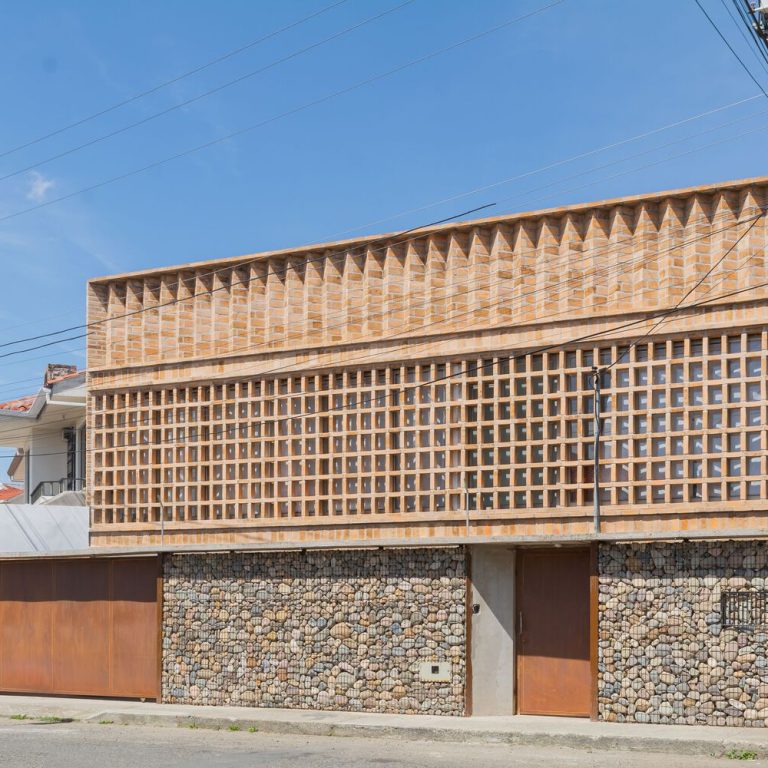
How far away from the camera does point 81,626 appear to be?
18.8m

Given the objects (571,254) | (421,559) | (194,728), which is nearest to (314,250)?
(571,254)

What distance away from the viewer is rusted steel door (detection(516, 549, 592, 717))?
15.6m

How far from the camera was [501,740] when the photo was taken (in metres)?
14.0

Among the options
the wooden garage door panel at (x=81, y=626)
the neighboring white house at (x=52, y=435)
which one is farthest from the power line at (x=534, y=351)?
the neighboring white house at (x=52, y=435)

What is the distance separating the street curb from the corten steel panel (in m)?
2.73

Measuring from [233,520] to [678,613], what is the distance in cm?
801

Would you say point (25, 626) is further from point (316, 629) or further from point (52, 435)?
point (52, 435)

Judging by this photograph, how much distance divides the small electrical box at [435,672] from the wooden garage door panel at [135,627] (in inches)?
167

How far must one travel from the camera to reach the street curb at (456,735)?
1266 cm

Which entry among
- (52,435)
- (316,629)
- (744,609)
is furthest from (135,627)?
(52,435)

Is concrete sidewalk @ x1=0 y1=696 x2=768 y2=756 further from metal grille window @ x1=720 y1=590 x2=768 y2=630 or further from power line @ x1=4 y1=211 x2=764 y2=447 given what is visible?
power line @ x1=4 y1=211 x2=764 y2=447

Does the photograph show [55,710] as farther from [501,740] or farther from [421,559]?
[501,740]

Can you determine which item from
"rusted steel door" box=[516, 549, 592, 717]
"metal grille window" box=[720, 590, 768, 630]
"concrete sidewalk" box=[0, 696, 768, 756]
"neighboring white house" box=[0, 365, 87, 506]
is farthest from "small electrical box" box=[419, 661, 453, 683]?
"neighboring white house" box=[0, 365, 87, 506]

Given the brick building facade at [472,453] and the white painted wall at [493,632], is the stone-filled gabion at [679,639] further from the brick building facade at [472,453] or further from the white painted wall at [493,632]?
the white painted wall at [493,632]
